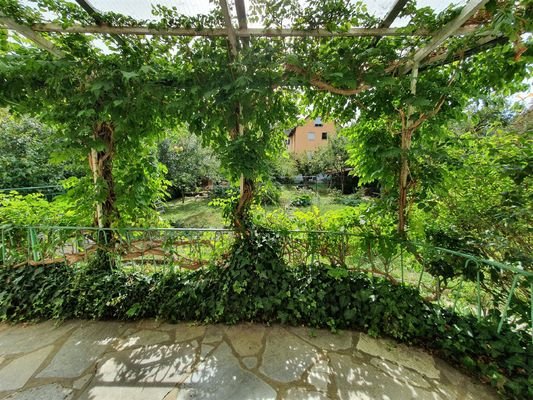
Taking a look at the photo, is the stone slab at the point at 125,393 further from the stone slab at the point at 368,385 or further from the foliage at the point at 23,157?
the foliage at the point at 23,157

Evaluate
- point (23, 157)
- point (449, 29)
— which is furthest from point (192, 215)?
point (449, 29)

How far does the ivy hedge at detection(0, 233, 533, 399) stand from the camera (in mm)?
2229

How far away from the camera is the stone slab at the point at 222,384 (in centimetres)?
166

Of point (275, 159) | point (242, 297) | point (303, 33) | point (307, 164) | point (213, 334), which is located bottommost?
point (213, 334)

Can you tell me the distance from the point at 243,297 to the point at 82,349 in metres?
1.52

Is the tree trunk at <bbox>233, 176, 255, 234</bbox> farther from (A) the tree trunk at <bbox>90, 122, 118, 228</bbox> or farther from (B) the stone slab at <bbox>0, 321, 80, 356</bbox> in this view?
(B) the stone slab at <bbox>0, 321, 80, 356</bbox>

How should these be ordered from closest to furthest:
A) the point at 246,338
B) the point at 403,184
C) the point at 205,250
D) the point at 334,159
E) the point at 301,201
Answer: the point at 246,338 → the point at 403,184 → the point at 205,250 → the point at 301,201 → the point at 334,159

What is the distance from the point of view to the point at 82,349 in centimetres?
208

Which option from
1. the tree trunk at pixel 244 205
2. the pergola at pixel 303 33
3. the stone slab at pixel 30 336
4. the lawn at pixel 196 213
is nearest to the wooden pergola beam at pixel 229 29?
the pergola at pixel 303 33

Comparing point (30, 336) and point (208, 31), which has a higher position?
point (208, 31)

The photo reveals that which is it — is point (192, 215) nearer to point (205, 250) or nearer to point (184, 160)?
point (184, 160)

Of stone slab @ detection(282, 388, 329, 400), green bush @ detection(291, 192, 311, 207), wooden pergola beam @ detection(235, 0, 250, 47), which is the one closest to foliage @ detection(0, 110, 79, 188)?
wooden pergola beam @ detection(235, 0, 250, 47)

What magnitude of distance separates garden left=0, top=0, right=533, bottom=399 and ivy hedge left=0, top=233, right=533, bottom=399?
0.02 metres

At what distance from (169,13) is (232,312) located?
9.28 feet
